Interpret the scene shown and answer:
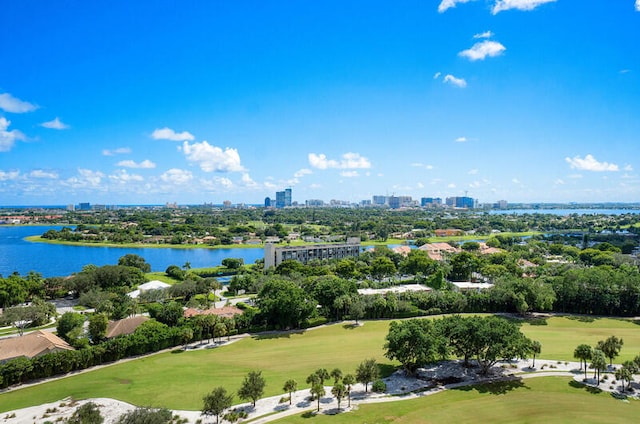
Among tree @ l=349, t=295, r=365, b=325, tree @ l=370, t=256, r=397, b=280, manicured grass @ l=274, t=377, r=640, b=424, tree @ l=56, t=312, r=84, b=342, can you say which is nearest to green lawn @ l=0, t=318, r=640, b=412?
tree @ l=349, t=295, r=365, b=325

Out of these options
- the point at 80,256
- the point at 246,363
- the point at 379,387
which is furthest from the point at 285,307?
the point at 80,256

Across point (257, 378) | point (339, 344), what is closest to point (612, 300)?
point (339, 344)

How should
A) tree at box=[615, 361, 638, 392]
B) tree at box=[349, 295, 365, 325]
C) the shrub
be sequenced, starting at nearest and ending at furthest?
tree at box=[615, 361, 638, 392]
the shrub
tree at box=[349, 295, 365, 325]

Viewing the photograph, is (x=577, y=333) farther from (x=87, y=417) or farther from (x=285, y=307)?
(x=87, y=417)

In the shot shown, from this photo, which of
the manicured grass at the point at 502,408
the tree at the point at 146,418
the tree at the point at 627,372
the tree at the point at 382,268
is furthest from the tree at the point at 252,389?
the tree at the point at 382,268

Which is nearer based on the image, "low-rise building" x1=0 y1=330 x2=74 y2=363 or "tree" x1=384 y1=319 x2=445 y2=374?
"tree" x1=384 y1=319 x2=445 y2=374

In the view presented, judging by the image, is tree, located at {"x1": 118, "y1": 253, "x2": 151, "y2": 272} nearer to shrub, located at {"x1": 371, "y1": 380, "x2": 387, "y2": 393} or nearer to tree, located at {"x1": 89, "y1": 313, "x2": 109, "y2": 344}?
tree, located at {"x1": 89, "y1": 313, "x2": 109, "y2": 344}
